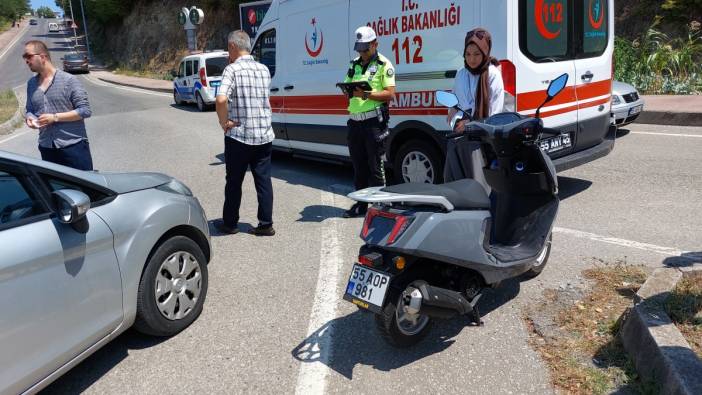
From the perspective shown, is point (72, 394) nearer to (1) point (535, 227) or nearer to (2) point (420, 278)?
(2) point (420, 278)

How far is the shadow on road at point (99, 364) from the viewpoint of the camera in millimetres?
3057

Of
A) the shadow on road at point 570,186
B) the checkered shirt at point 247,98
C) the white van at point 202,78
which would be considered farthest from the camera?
the white van at point 202,78

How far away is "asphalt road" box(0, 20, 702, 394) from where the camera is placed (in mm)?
3002

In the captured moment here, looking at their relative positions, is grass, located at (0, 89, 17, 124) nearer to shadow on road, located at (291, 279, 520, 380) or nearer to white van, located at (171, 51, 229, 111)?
white van, located at (171, 51, 229, 111)

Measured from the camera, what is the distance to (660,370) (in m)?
2.57

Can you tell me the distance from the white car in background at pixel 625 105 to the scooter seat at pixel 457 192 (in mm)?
6510

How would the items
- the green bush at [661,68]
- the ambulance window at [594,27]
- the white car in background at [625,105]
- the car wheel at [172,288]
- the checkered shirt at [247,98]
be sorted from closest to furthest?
the car wheel at [172,288] → the checkered shirt at [247,98] → the ambulance window at [594,27] → the white car in background at [625,105] → the green bush at [661,68]

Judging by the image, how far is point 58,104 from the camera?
4750mm

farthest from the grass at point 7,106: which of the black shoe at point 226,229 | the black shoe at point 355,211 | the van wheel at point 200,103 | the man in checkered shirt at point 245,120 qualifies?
the black shoe at point 355,211

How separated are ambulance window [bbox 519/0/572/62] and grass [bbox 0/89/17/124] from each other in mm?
16209

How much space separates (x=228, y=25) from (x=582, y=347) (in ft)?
109

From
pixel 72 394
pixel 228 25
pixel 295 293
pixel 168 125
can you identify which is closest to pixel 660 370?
pixel 295 293

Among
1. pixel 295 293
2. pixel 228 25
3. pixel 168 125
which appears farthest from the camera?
pixel 228 25

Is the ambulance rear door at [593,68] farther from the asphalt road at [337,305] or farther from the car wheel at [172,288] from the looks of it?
the car wheel at [172,288]
